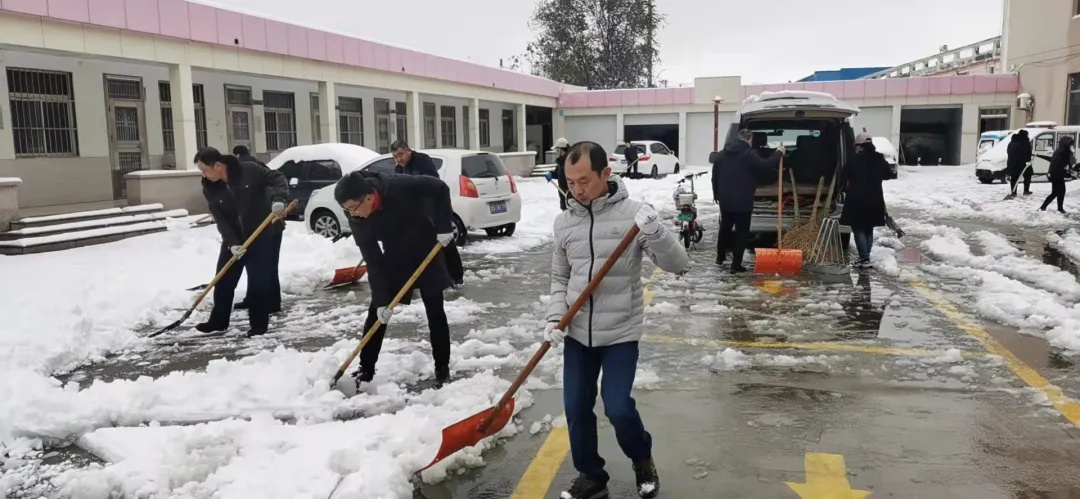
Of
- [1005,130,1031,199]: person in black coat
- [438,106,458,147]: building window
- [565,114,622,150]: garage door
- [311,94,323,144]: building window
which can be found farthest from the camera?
[565,114,622,150]: garage door

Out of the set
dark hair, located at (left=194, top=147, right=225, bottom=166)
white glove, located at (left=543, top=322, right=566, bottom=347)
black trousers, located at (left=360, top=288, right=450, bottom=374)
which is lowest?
black trousers, located at (left=360, top=288, right=450, bottom=374)

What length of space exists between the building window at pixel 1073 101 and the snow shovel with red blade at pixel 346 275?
26898mm

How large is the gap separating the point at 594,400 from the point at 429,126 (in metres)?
26.3

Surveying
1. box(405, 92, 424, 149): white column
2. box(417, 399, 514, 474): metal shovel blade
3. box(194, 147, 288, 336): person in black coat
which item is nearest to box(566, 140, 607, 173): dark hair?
box(417, 399, 514, 474): metal shovel blade

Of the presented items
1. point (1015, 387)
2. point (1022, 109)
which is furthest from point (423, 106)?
point (1015, 387)

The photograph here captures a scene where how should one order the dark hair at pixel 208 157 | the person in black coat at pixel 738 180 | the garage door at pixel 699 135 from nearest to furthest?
the dark hair at pixel 208 157 < the person in black coat at pixel 738 180 < the garage door at pixel 699 135

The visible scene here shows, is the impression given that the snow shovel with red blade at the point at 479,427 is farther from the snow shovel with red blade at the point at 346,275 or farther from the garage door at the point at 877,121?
the garage door at the point at 877,121

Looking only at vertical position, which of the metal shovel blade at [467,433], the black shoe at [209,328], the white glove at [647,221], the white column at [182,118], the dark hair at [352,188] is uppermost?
the white column at [182,118]

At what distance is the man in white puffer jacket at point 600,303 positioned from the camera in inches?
129

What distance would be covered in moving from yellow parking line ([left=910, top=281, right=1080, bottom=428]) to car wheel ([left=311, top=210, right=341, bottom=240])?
8.21m

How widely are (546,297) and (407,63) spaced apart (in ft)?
54.9

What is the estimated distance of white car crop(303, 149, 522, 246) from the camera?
11.7 m

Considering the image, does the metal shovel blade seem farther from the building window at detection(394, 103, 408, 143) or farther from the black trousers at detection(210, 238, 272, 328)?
the building window at detection(394, 103, 408, 143)

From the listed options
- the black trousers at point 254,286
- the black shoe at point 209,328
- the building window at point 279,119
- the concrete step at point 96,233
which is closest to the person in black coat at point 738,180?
the black trousers at point 254,286
